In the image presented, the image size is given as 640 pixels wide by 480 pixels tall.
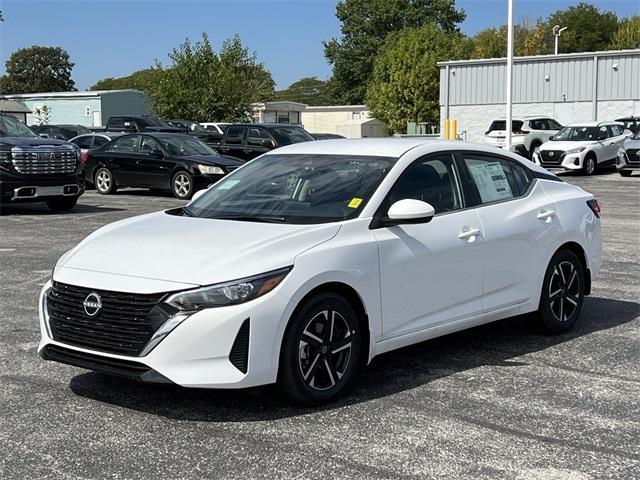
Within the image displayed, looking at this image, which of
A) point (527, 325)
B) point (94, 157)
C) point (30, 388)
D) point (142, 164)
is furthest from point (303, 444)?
point (94, 157)

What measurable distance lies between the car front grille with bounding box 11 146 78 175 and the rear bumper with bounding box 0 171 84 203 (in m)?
0.11

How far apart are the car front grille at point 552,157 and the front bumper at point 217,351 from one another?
2436 centimetres

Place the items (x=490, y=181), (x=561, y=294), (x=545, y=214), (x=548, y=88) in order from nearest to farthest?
(x=490, y=181), (x=545, y=214), (x=561, y=294), (x=548, y=88)

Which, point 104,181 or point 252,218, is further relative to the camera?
point 104,181

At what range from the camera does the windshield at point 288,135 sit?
74.4ft

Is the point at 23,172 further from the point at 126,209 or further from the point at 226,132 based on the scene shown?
the point at 226,132

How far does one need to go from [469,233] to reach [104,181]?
1685 cm

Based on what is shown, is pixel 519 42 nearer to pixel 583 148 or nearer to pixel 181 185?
pixel 583 148

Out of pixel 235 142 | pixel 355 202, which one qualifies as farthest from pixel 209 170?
pixel 355 202

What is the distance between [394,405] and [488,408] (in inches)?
21.2

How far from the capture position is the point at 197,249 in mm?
4965

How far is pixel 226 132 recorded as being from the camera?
24188mm

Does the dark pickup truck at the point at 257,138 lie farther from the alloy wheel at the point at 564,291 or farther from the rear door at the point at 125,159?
the alloy wheel at the point at 564,291

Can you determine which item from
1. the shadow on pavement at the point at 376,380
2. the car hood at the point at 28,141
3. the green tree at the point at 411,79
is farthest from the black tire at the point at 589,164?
the green tree at the point at 411,79
